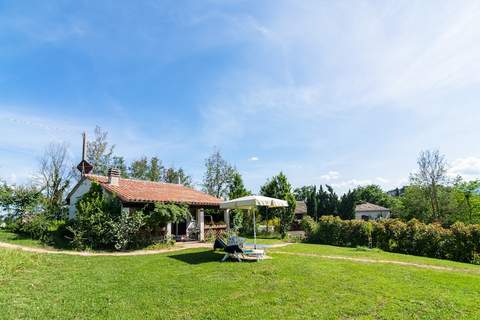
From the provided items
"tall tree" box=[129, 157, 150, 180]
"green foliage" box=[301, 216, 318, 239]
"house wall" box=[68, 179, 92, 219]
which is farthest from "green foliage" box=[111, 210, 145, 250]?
"tall tree" box=[129, 157, 150, 180]

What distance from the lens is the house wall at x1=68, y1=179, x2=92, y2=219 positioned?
62.7 ft

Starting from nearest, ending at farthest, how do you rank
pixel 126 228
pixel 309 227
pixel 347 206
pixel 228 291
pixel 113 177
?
pixel 228 291 < pixel 126 228 < pixel 113 177 < pixel 309 227 < pixel 347 206

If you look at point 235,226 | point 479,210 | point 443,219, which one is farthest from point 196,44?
point 479,210

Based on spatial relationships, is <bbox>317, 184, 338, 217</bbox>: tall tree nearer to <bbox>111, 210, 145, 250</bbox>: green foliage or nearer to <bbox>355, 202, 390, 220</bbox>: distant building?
<bbox>355, 202, 390, 220</bbox>: distant building

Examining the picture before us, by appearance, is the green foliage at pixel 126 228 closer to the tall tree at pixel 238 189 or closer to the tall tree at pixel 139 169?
the tall tree at pixel 238 189

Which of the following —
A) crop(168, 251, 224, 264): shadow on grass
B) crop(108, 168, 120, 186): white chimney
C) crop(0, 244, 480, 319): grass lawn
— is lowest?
crop(168, 251, 224, 264): shadow on grass

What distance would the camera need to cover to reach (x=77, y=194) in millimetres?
20031

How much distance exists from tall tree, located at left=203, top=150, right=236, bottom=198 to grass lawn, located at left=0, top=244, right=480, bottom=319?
32.7 meters

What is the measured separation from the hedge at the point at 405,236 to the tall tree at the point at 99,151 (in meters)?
26.4

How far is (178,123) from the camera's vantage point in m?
20.8

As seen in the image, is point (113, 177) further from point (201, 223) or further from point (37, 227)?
point (201, 223)

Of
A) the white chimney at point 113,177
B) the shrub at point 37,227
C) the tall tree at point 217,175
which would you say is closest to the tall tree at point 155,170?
the tall tree at point 217,175

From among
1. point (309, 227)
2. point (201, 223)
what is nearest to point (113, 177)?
point (201, 223)

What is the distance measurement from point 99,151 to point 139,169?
9.41 meters
